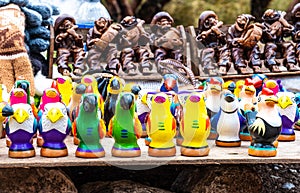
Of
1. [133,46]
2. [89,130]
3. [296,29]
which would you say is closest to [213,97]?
[89,130]

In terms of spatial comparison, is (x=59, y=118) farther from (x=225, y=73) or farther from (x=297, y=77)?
(x=297, y=77)

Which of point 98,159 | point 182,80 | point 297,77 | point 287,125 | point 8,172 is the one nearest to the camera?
point 98,159

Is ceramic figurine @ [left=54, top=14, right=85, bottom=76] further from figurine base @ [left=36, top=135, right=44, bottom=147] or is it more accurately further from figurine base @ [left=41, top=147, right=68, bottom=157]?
figurine base @ [left=41, top=147, right=68, bottom=157]

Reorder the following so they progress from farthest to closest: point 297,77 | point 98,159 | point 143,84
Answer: point 297,77, point 143,84, point 98,159

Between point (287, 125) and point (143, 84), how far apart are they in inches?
45.3

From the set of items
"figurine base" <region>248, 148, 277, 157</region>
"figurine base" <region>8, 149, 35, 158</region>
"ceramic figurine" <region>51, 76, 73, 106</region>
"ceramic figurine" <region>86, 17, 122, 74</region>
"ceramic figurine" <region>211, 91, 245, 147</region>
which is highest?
"ceramic figurine" <region>86, 17, 122, 74</region>

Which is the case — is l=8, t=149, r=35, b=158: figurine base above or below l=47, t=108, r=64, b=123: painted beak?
below

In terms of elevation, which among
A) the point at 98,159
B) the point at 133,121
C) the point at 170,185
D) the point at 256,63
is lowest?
the point at 170,185

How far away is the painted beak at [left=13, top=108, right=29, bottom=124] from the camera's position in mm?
2064

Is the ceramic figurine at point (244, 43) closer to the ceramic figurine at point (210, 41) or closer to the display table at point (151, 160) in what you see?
the ceramic figurine at point (210, 41)

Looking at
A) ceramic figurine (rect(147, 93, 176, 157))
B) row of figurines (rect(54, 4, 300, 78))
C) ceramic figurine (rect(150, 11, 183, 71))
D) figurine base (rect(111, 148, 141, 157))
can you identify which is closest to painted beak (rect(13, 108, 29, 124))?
figurine base (rect(111, 148, 141, 157))

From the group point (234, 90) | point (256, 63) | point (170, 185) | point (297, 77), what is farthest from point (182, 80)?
point (297, 77)

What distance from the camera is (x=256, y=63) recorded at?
3541 millimetres

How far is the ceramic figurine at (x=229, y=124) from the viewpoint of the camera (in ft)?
7.52
